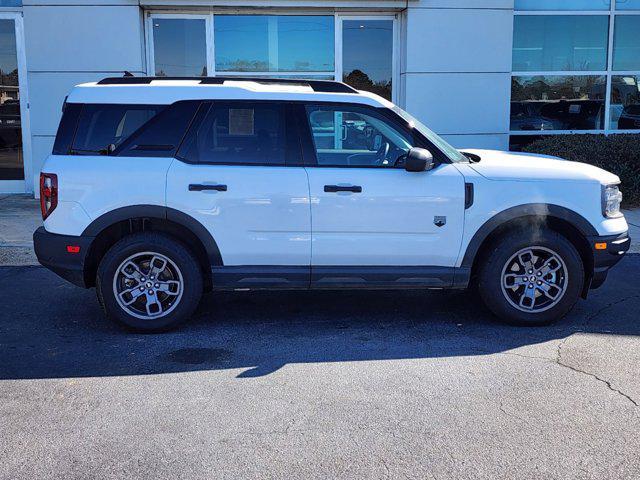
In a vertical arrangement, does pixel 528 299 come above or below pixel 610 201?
below

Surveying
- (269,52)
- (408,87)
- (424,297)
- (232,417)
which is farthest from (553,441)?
(269,52)

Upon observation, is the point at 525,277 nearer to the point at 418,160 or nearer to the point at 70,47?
the point at 418,160

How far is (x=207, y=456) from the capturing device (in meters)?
3.55

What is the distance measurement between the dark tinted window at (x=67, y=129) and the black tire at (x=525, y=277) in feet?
11.3

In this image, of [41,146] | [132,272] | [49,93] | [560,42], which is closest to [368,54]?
[560,42]

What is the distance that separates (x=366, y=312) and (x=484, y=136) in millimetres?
6964

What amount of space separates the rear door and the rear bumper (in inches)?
31.0

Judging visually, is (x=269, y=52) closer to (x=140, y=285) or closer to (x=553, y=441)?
(x=140, y=285)

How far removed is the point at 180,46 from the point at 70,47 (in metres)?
1.81

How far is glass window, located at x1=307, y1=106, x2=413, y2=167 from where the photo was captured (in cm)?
550

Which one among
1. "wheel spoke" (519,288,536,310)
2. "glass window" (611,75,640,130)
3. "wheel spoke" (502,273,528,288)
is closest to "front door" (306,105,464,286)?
"wheel spoke" (502,273,528,288)

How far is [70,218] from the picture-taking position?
17.6 ft

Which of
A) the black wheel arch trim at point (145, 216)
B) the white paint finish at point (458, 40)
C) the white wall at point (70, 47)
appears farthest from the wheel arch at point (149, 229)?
the white paint finish at point (458, 40)

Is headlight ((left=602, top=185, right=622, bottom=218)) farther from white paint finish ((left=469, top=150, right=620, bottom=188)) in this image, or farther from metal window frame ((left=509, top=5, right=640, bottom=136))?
metal window frame ((left=509, top=5, right=640, bottom=136))
